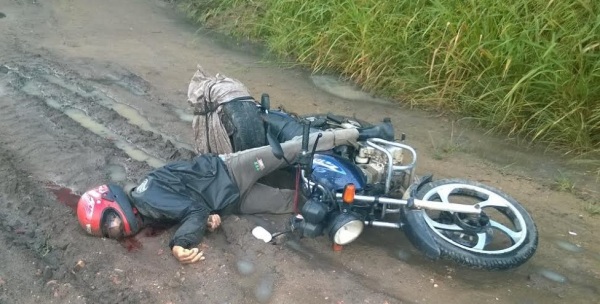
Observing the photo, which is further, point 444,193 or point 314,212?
point 444,193

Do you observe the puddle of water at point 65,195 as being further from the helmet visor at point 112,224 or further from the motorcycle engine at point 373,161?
the motorcycle engine at point 373,161

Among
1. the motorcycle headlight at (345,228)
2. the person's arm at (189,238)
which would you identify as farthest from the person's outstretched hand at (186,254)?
the motorcycle headlight at (345,228)

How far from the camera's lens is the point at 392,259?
393 centimetres

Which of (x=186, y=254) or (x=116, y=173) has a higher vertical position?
(x=186, y=254)

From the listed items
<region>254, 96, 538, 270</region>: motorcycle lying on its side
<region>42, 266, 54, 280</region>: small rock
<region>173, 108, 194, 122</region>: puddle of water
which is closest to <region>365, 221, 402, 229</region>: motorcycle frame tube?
<region>254, 96, 538, 270</region>: motorcycle lying on its side

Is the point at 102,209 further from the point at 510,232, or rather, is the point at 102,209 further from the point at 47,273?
the point at 510,232

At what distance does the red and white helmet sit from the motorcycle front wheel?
5.56ft

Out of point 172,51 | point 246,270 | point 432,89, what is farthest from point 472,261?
point 172,51

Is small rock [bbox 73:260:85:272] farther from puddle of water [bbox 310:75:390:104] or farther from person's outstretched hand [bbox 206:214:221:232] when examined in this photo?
puddle of water [bbox 310:75:390:104]

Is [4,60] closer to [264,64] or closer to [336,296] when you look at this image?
[264,64]

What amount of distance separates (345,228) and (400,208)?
345 mm

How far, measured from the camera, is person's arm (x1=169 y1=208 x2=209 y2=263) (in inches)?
146

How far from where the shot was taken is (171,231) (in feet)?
13.4

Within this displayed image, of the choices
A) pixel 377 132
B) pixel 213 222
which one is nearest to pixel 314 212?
pixel 213 222
